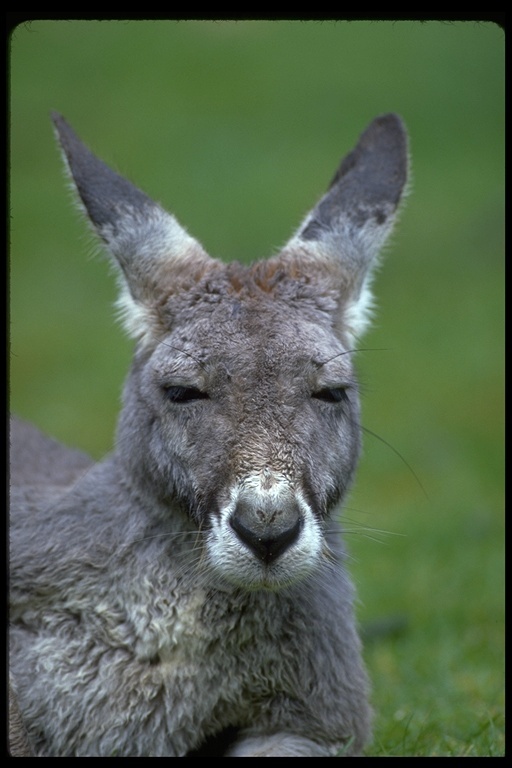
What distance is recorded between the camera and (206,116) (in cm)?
1870

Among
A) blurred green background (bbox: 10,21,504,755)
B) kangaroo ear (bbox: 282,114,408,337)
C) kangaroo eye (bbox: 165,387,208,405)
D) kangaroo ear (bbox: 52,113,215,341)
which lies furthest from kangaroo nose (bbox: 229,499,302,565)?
blurred green background (bbox: 10,21,504,755)

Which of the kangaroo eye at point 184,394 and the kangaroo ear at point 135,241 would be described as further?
the kangaroo ear at point 135,241

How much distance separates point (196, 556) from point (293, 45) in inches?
606

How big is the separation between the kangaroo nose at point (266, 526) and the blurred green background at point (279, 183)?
815cm

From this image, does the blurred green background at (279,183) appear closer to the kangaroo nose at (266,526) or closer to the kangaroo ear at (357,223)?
the kangaroo ear at (357,223)

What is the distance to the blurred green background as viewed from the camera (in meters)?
14.6

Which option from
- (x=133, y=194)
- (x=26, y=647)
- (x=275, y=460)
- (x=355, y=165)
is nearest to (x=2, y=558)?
(x=26, y=647)

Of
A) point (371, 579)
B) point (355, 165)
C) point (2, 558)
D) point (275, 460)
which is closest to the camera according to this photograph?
point (275, 460)

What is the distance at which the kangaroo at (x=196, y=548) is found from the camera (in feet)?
15.4

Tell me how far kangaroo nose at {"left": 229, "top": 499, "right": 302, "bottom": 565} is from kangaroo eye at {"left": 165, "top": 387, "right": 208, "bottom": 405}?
602 millimetres

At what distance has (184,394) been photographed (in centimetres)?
484

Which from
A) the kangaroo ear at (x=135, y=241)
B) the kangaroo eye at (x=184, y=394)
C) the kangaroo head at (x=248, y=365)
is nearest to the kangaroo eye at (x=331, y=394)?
the kangaroo head at (x=248, y=365)

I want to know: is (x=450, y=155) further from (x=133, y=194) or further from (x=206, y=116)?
(x=133, y=194)

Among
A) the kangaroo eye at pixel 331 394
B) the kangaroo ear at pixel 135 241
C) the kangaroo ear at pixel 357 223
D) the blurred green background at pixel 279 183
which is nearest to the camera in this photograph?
the kangaroo eye at pixel 331 394
